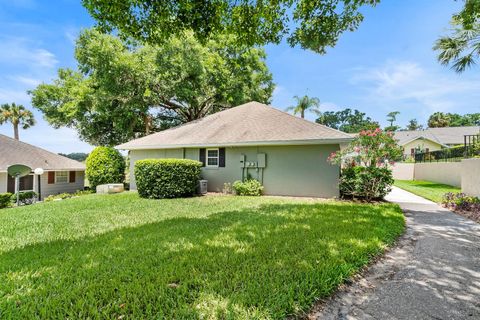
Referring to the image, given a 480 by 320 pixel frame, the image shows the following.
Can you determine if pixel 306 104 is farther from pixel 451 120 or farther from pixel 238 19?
pixel 451 120

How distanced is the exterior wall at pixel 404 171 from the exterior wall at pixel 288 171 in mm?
15001

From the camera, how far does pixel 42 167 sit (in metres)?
18.0

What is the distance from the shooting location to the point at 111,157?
15.4 m

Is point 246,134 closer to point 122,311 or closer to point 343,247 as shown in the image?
point 343,247

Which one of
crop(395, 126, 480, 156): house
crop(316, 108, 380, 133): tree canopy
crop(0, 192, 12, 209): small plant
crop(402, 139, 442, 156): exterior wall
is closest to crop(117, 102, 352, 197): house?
crop(0, 192, 12, 209): small plant

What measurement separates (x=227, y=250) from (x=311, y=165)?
7811mm

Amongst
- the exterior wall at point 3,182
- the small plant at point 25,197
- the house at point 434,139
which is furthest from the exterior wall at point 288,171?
the house at point 434,139

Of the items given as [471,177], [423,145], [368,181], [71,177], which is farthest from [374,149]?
[423,145]

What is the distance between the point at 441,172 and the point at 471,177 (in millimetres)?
7261

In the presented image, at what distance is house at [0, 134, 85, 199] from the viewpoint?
16.5m

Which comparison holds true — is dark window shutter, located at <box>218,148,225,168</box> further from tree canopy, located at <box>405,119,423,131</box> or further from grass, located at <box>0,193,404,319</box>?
tree canopy, located at <box>405,119,423,131</box>

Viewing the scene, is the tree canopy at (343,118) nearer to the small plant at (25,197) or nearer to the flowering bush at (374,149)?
the flowering bush at (374,149)

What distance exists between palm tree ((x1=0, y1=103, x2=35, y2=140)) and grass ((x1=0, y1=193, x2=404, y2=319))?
36.3 m

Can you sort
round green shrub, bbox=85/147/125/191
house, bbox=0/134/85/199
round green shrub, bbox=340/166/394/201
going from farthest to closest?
house, bbox=0/134/85/199 < round green shrub, bbox=85/147/125/191 < round green shrub, bbox=340/166/394/201
